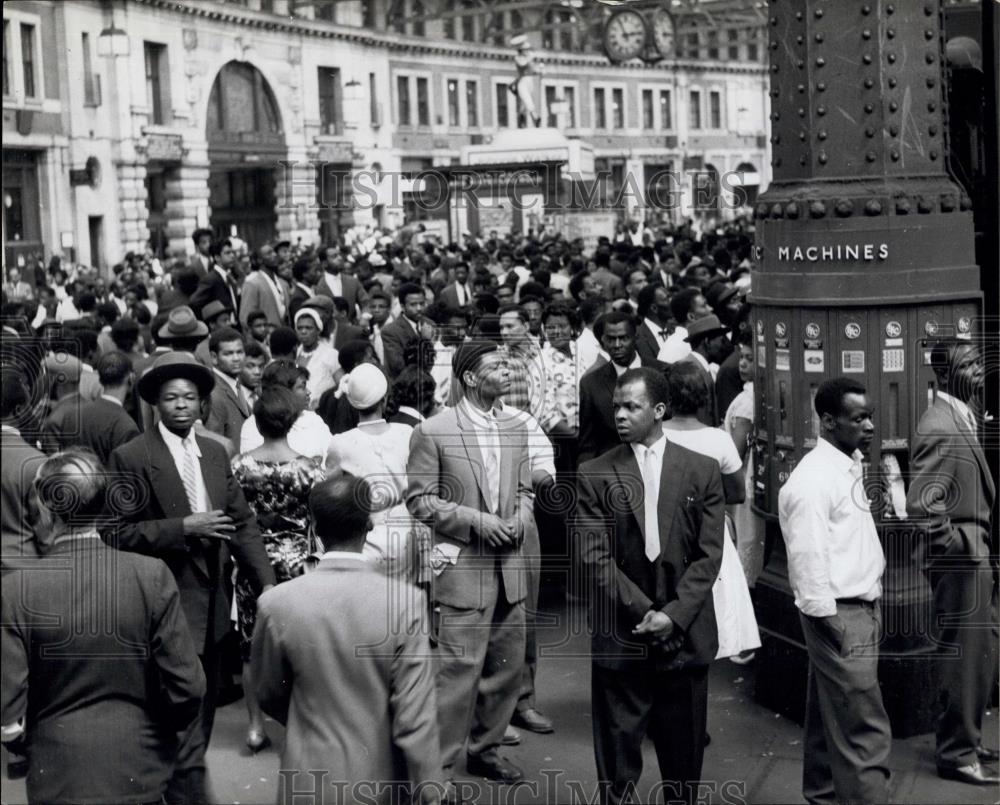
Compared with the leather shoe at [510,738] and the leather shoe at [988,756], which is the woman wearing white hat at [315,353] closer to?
the leather shoe at [510,738]

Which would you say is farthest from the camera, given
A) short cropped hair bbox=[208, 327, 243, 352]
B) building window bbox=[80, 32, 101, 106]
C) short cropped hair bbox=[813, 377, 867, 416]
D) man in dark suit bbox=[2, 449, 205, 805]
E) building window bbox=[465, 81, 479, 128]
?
building window bbox=[465, 81, 479, 128]

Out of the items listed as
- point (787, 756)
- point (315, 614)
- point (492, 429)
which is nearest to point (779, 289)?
point (492, 429)

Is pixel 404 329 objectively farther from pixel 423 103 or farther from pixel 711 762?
pixel 423 103

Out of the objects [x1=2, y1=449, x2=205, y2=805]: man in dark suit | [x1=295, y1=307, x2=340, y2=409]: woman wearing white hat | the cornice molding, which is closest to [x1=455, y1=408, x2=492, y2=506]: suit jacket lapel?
[x1=2, y1=449, x2=205, y2=805]: man in dark suit

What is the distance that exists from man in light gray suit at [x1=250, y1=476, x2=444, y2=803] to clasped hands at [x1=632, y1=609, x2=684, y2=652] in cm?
135

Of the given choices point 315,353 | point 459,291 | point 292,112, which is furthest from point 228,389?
point 292,112

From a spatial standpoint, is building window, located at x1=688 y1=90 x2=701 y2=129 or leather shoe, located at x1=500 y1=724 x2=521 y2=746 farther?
building window, located at x1=688 y1=90 x2=701 y2=129

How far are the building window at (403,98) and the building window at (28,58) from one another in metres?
19.1

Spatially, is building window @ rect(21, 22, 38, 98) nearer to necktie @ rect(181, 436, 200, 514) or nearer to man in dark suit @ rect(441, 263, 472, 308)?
man in dark suit @ rect(441, 263, 472, 308)

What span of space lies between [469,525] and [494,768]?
124 cm

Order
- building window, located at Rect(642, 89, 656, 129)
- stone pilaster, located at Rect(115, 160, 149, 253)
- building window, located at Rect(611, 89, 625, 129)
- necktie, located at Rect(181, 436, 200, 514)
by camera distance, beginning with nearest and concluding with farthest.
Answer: necktie, located at Rect(181, 436, 200, 514), stone pilaster, located at Rect(115, 160, 149, 253), building window, located at Rect(611, 89, 625, 129), building window, located at Rect(642, 89, 656, 129)

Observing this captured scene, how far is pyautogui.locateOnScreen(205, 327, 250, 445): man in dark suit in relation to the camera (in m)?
8.20

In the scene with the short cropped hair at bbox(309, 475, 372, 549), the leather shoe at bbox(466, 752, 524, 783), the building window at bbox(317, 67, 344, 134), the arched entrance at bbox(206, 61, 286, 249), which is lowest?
the leather shoe at bbox(466, 752, 524, 783)

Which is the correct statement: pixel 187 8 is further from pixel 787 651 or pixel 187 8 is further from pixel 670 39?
pixel 787 651
